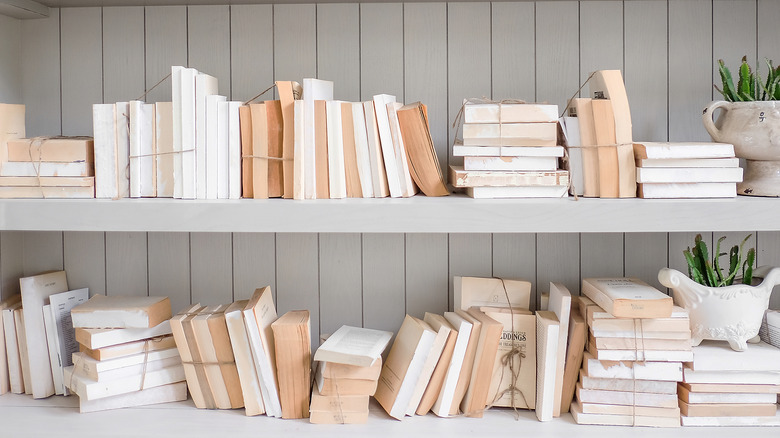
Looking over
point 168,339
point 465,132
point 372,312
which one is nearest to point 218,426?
point 168,339

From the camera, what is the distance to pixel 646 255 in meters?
1.43

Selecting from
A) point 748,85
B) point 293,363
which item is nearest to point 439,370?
point 293,363

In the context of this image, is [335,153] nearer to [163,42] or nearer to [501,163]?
[501,163]

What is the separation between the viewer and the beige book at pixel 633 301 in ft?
3.67

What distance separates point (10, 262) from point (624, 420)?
136cm

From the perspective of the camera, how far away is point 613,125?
1165 millimetres

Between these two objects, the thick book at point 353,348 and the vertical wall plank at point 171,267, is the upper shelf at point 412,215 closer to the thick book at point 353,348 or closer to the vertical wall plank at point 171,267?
the thick book at point 353,348

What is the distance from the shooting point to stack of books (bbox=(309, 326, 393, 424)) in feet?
3.76

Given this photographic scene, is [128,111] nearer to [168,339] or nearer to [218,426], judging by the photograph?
[168,339]


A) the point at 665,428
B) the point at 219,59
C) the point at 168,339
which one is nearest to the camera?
the point at 665,428

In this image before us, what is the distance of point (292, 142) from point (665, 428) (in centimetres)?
89

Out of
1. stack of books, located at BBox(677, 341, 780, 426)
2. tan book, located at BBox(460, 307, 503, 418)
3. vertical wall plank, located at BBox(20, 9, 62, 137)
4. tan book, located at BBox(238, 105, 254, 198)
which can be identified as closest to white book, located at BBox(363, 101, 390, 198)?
tan book, located at BBox(238, 105, 254, 198)

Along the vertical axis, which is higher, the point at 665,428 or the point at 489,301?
the point at 489,301

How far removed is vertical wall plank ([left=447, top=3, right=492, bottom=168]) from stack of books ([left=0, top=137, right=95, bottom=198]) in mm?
774
